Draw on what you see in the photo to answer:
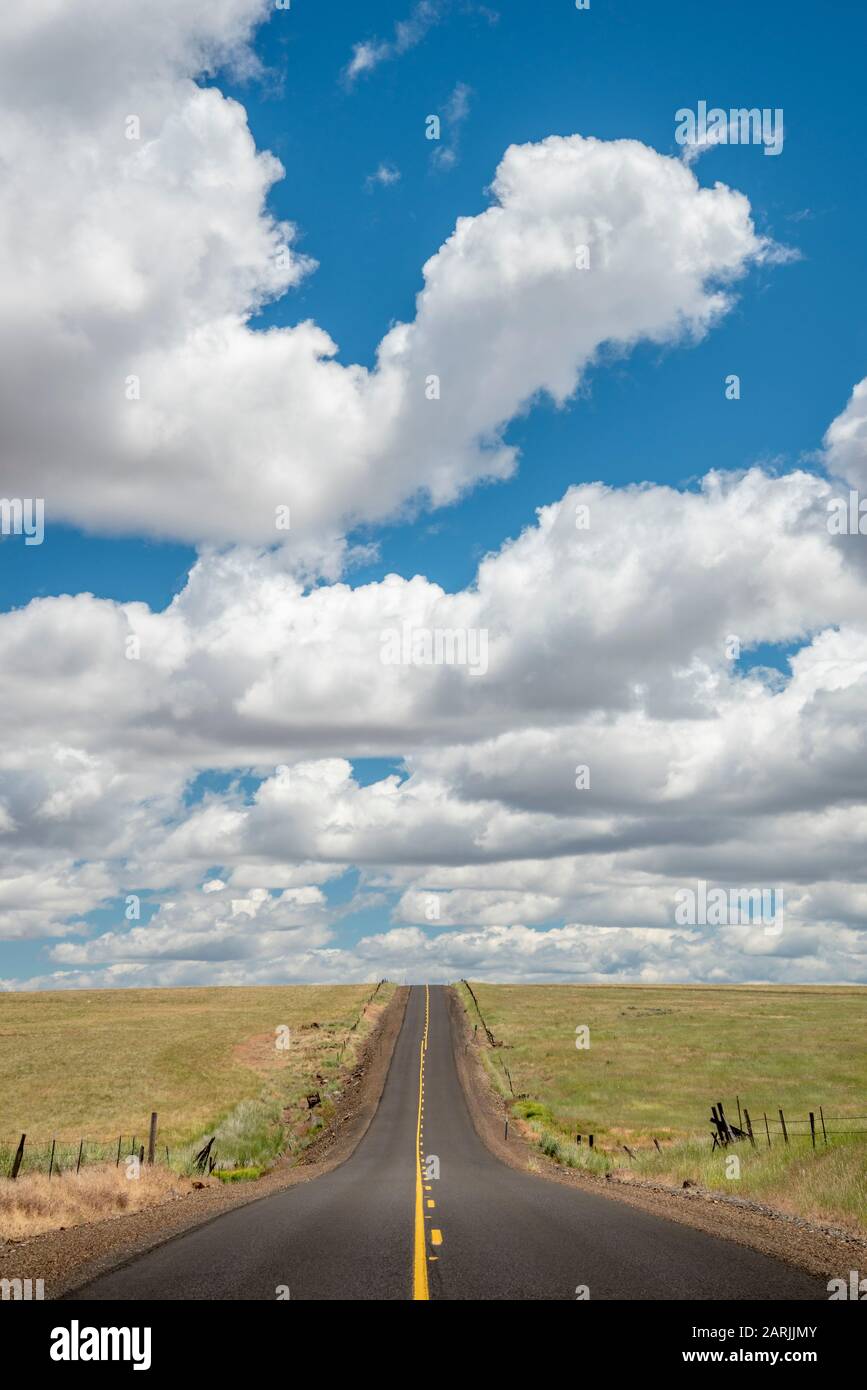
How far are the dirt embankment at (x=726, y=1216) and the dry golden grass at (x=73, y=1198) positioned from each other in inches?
399

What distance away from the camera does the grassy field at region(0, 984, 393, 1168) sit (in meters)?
46.1

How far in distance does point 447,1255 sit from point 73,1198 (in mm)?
9889

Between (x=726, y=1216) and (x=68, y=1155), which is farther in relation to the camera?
(x=68, y=1155)

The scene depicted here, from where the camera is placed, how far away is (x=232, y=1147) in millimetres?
36938

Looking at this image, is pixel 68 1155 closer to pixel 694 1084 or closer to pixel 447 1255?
pixel 447 1255

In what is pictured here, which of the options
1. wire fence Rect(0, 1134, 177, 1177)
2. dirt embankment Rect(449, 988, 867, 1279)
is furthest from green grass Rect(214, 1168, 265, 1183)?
dirt embankment Rect(449, 988, 867, 1279)

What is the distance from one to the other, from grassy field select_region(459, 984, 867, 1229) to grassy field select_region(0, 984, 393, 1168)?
11.8 m

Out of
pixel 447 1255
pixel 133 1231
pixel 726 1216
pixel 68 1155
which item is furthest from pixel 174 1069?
pixel 447 1255

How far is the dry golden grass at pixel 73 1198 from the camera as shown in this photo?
54.9 feet

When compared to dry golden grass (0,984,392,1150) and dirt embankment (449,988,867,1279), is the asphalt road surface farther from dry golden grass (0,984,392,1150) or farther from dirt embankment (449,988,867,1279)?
dry golden grass (0,984,392,1150)

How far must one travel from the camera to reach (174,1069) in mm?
66312

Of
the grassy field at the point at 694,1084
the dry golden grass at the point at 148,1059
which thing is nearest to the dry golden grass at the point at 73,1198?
the grassy field at the point at 694,1084
